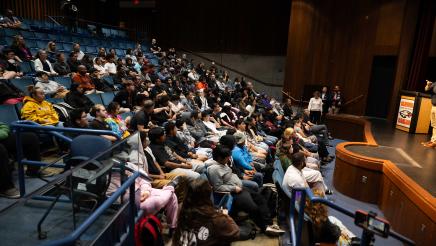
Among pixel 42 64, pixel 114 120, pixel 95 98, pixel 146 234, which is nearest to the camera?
pixel 146 234

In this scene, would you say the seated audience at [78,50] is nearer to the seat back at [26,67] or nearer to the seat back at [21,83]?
the seat back at [26,67]

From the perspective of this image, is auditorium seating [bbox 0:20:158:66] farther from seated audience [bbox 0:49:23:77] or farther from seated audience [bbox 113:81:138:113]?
seated audience [bbox 113:81:138:113]

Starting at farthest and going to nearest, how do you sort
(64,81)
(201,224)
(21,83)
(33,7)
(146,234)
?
(33,7) → (64,81) → (21,83) → (146,234) → (201,224)

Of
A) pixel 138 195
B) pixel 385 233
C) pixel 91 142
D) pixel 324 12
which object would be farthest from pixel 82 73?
pixel 324 12

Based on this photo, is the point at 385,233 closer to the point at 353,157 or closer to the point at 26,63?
the point at 353,157

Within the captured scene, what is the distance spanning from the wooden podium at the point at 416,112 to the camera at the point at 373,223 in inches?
222

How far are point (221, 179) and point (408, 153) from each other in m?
3.30

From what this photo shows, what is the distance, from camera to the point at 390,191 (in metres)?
3.85

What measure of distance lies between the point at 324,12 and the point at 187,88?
545cm

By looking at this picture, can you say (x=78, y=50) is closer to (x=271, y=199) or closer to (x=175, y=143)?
(x=175, y=143)

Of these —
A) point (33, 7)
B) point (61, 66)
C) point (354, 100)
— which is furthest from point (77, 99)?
point (33, 7)

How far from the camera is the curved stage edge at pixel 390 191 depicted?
2917 millimetres

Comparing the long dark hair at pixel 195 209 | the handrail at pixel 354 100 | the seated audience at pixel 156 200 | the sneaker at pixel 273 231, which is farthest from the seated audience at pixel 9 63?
the handrail at pixel 354 100

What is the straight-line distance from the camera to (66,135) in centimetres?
301
